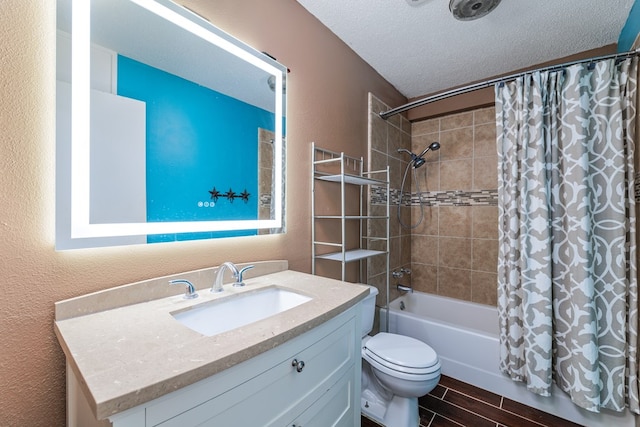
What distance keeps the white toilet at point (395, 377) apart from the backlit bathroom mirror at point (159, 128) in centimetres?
96

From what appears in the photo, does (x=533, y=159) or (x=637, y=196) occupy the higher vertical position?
(x=533, y=159)

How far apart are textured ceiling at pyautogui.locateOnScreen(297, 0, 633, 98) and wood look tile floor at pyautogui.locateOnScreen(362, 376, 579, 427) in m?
2.42

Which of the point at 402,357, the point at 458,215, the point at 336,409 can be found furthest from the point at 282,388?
the point at 458,215

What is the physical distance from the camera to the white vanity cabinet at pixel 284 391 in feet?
1.78

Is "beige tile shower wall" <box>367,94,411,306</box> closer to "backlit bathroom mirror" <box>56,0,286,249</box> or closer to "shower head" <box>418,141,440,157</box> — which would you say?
"shower head" <box>418,141,440,157</box>

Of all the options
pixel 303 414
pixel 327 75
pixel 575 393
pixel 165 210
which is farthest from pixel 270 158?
pixel 575 393

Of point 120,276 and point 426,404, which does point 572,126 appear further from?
point 120,276

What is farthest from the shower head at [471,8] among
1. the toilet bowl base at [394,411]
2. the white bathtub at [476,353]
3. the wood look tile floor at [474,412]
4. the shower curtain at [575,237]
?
the wood look tile floor at [474,412]

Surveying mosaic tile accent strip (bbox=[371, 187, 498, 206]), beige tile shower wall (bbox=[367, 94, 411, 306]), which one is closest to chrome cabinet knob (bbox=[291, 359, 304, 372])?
beige tile shower wall (bbox=[367, 94, 411, 306])

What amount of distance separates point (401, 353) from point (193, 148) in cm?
149

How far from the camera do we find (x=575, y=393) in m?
1.51

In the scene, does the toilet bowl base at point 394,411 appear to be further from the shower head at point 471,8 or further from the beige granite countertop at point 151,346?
the shower head at point 471,8

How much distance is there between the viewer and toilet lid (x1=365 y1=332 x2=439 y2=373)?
1383 mm

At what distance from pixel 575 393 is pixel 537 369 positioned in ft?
0.60
